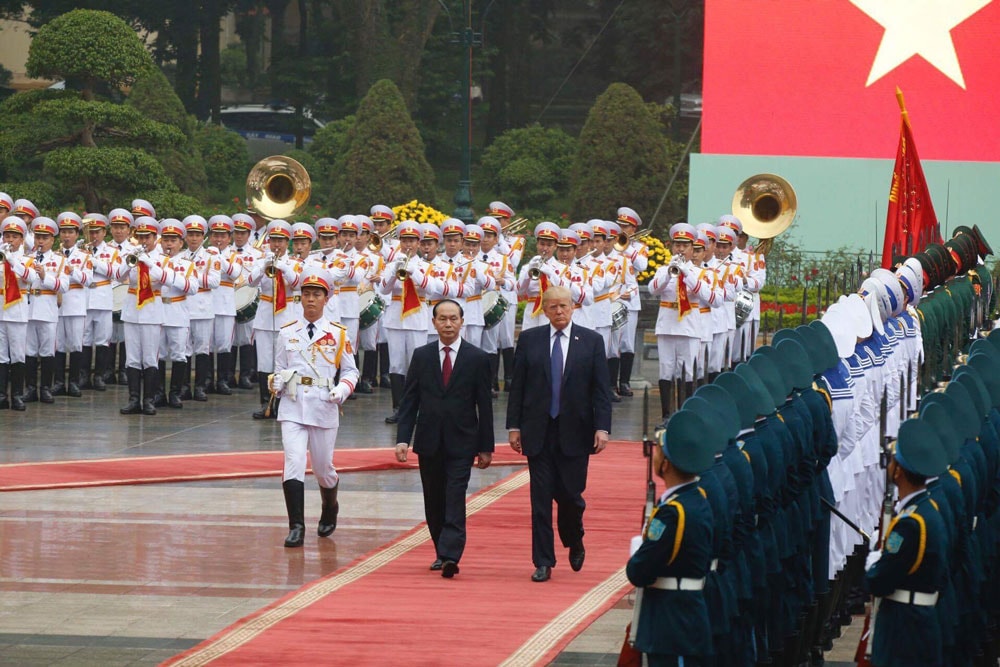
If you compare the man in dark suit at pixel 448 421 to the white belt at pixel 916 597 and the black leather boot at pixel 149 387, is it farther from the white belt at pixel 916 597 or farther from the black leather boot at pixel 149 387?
the black leather boot at pixel 149 387

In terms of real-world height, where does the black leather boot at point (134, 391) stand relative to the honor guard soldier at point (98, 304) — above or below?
below

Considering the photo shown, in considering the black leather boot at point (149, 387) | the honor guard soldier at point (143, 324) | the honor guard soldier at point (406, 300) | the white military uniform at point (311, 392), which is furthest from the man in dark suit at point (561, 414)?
the honor guard soldier at point (143, 324)

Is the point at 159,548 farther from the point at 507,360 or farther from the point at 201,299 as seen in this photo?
the point at 507,360

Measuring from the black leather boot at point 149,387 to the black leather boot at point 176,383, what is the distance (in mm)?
488

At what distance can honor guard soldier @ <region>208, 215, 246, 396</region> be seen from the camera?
19.7 metres

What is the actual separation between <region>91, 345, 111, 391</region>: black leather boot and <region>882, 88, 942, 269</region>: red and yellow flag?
346 inches

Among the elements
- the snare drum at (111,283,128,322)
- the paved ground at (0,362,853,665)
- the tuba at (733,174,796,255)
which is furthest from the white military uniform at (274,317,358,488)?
the tuba at (733,174,796,255)

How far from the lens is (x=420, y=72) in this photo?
127ft

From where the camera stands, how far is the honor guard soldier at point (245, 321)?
787 inches

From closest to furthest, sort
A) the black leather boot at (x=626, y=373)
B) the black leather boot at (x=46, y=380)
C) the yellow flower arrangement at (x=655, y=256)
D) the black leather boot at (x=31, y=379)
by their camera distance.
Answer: the black leather boot at (x=46, y=380) < the black leather boot at (x=31, y=379) < the black leather boot at (x=626, y=373) < the yellow flower arrangement at (x=655, y=256)

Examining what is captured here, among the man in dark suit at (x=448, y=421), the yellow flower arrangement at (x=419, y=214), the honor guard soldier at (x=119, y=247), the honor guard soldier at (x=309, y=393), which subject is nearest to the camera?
the man in dark suit at (x=448, y=421)

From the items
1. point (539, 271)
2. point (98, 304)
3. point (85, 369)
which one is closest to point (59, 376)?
point (85, 369)

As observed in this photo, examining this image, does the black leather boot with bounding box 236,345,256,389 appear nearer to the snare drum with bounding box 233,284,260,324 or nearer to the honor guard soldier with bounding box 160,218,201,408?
the snare drum with bounding box 233,284,260,324

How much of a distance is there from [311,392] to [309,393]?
0.02m
